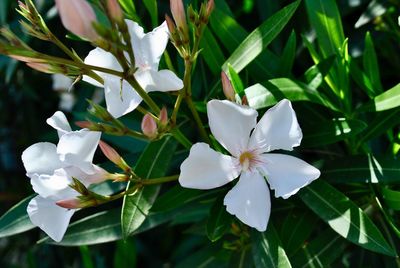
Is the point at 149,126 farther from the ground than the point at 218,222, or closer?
farther from the ground

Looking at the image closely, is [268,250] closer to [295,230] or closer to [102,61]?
[295,230]

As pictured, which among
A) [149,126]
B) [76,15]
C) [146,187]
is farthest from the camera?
[146,187]

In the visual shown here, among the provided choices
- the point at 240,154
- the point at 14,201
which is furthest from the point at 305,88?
the point at 14,201

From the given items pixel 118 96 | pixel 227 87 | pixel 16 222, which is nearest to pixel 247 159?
pixel 227 87

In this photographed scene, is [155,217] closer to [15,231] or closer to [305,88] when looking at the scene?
[15,231]

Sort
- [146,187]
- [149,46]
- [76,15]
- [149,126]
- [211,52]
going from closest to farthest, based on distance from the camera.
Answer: [76,15] < [149,126] < [149,46] < [146,187] < [211,52]

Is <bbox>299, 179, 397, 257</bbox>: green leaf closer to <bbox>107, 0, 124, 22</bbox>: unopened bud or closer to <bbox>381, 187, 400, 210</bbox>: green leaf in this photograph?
<bbox>381, 187, 400, 210</bbox>: green leaf

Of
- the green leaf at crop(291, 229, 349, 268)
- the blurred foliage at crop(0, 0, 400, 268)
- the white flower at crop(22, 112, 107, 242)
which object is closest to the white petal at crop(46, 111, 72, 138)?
the white flower at crop(22, 112, 107, 242)
